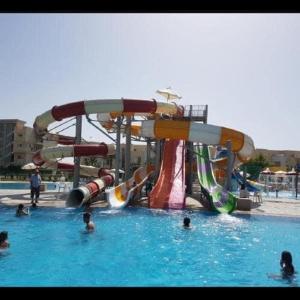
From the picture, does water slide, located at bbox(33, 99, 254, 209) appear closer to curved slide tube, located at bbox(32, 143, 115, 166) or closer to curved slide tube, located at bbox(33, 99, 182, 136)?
curved slide tube, located at bbox(33, 99, 182, 136)

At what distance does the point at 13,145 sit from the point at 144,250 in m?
55.7

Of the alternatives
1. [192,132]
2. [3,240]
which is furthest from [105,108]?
[3,240]

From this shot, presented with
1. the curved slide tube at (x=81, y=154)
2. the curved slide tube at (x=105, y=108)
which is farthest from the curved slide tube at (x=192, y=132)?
the curved slide tube at (x=81, y=154)

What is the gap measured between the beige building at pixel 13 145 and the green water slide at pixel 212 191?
4330 cm

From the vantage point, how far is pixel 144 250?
25.3ft

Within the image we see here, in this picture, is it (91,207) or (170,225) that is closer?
(170,225)

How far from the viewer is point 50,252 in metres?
→ 7.38

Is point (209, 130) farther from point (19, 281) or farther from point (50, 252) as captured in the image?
point (19, 281)

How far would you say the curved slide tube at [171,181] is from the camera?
47.3 feet

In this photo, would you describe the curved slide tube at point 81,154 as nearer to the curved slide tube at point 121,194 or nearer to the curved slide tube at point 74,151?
the curved slide tube at point 74,151

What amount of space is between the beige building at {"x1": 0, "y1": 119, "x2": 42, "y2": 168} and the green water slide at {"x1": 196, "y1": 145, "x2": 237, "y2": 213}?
43.3m
